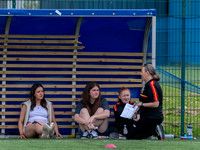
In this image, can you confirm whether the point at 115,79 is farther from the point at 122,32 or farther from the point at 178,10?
the point at 178,10

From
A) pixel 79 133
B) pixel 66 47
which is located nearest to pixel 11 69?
pixel 66 47

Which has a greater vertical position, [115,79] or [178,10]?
[178,10]

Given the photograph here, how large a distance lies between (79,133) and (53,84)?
1128mm

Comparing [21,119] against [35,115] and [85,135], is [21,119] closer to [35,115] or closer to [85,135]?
→ [35,115]

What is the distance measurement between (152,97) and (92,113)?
1248mm

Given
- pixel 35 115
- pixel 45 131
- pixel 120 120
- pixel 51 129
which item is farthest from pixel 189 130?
pixel 35 115

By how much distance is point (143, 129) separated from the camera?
26.0 feet

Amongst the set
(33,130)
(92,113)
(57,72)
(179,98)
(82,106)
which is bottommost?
(33,130)

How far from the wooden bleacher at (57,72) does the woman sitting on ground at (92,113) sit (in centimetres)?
46

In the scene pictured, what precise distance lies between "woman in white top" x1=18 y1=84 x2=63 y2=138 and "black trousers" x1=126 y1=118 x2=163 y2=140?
1.32 meters

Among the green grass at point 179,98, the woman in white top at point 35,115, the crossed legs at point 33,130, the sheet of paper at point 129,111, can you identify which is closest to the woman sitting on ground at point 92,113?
the sheet of paper at point 129,111

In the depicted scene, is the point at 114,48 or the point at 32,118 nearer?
the point at 32,118

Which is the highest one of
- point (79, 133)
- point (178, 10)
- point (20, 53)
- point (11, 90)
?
point (178, 10)

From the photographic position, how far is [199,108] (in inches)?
→ 364
